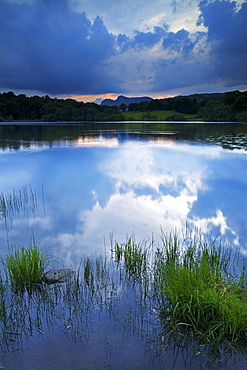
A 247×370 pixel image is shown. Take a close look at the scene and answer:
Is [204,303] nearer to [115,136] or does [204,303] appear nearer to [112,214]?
[112,214]

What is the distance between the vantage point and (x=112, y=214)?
9.57 metres

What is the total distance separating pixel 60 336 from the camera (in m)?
3.84

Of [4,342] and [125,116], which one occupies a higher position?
[125,116]

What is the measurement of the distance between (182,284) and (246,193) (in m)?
9.78

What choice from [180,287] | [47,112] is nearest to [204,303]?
[180,287]

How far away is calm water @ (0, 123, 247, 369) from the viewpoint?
3.58 metres

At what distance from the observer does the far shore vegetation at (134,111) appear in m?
109

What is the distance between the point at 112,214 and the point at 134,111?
149133mm

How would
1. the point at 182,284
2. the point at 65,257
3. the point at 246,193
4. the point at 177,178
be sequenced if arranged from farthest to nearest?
the point at 177,178, the point at 246,193, the point at 65,257, the point at 182,284

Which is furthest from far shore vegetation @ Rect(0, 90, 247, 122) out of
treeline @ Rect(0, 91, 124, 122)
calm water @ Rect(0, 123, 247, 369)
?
calm water @ Rect(0, 123, 247, 369)

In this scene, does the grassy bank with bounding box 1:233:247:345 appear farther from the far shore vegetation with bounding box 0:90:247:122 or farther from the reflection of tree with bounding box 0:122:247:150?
the far shore vegetation with bounding box 0:90:247:122

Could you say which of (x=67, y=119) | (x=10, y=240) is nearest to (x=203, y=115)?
(x=67, y=119)

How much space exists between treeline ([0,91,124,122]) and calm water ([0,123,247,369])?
114 m

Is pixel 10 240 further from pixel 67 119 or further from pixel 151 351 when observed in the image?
pixel 67 119
